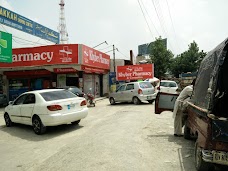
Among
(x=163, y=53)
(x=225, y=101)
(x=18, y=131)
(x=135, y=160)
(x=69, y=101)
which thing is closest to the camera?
(x=225, y=101)

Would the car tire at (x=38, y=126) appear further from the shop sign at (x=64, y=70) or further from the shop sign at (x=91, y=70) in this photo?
the shop sign at (x=64, y=70)

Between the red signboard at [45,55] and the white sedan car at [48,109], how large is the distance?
36.3 ft

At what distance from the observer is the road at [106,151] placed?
17.3 ft

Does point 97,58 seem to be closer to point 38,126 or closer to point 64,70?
point 64,70

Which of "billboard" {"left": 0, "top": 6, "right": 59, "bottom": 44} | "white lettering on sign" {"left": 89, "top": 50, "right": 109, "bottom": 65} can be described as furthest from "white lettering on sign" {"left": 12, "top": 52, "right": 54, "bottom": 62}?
"white lettering on sign" {"left": 89, "top": 50, "right": 109, "bottom": 65}

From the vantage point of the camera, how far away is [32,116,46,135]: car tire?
30.1ft

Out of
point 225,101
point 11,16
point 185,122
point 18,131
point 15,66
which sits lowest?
point 18,131

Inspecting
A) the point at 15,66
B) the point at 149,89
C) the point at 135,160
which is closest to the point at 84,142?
the point at 135,160

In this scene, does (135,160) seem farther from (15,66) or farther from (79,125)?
(15,66)

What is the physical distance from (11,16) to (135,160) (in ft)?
58.9

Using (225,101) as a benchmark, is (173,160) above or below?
below

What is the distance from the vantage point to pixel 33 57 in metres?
22.6

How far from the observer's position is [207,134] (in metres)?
4.02

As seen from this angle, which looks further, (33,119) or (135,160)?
(33,119)
